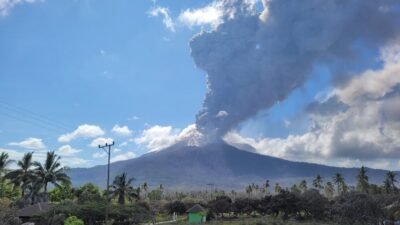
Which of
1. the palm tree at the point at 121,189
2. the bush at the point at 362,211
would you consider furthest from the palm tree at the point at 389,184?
the bush at the point at 362,211

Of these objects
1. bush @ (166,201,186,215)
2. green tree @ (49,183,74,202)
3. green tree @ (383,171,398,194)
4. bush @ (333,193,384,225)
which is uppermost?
green tree @ (383,171,398,194)

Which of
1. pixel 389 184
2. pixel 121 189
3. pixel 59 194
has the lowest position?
pixel 59 194

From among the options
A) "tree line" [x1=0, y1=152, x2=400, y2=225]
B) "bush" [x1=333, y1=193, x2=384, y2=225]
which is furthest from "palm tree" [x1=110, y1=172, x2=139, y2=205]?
"bush" [x1=333, y1=193, x2=384, y2=225]

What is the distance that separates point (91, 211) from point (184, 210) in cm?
4947

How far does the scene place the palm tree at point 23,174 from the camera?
251 ft

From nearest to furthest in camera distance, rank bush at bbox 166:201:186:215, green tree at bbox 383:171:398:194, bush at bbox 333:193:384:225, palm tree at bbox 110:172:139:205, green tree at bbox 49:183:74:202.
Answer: bush at bbox 333:193:384:225 → palm tree at bbox 110:172:139:205 → green tree at bbox 49:183:74:202 → bush at bbox 166:201:186:215 → green tree at bbox 383:171:398:194

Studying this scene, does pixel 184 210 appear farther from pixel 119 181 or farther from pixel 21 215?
pixel 21 215

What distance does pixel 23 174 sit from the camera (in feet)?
252

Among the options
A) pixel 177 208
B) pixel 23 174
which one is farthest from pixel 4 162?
pixel 177 208

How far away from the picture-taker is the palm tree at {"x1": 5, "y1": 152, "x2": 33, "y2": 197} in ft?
251

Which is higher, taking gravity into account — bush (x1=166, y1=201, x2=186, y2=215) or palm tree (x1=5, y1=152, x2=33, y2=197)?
palm tree (x1=5, y1=152, x2=33, y2=197)

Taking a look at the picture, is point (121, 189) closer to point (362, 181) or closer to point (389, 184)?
point (362, 181)

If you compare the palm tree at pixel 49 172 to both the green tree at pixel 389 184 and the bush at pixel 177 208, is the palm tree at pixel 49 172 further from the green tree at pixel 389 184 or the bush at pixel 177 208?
the green tree at pixel 389 184

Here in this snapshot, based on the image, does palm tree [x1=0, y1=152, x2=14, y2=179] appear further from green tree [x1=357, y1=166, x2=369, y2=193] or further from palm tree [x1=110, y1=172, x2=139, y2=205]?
green tree [x1=357, y1=166, x2=369, y2=193]
